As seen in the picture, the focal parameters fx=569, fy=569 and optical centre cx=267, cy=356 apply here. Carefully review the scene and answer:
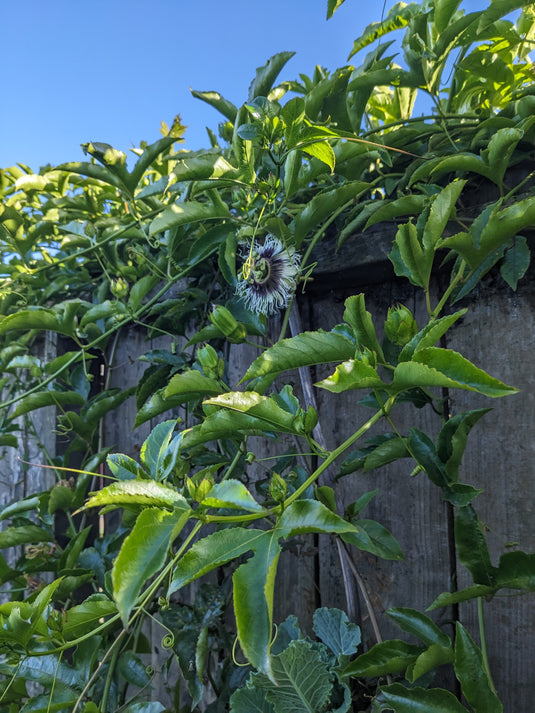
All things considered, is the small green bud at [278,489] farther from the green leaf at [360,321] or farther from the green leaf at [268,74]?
the green leaf at [268,74]

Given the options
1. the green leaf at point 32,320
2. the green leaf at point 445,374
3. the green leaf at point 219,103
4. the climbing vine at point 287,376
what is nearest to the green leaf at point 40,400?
the climbing vine at point 287,376

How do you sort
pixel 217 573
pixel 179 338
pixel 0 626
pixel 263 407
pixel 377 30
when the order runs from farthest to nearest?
pixel 179 338 → pixel 217 573 → pixel 377 30 → pixel 0 626 → pixel 263 407

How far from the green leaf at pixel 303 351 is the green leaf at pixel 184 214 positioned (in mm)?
316

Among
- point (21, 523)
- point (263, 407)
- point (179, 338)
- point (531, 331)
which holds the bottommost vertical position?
point (21, 523)

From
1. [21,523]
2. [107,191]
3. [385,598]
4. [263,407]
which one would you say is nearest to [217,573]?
[385,598]

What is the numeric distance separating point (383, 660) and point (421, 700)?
60 mm

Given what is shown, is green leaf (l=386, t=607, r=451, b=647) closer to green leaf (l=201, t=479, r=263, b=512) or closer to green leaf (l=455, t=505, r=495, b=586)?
green leaf (l=455, t=505, r=495, b=586)

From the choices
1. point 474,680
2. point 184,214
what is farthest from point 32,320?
point 474,680

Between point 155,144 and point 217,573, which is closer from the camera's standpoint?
point 155,144

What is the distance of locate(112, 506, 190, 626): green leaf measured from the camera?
429mm

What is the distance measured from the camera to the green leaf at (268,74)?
2.72 ft

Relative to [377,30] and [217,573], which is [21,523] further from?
[377,30]

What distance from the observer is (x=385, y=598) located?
0.84 m

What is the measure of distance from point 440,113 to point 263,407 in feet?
1.69
